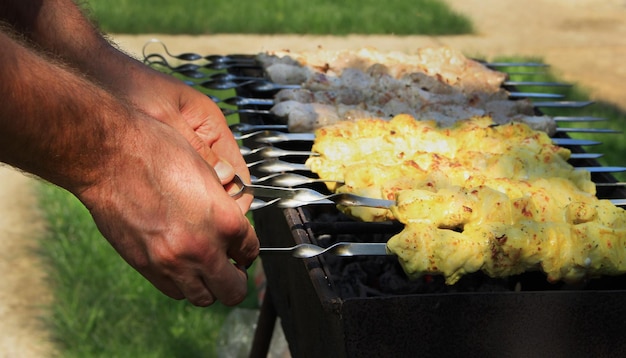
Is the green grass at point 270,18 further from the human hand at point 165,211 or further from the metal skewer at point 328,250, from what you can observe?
the human hand at point 165,211

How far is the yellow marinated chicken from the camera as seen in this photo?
85.6 inches

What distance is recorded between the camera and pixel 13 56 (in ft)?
5.52

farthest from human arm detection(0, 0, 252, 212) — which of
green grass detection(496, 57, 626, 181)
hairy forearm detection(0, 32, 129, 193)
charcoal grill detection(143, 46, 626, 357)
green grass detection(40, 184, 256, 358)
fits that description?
green grass detection(496, 57, 626, 181)

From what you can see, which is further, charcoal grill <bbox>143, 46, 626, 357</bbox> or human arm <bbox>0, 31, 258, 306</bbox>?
charcoal grill <bbox>143, 46, 626, 357</bbox>

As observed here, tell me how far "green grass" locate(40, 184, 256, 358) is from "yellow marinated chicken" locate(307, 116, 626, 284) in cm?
181

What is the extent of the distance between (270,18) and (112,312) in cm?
504

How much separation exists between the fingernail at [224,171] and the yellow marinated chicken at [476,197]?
14.7 inches

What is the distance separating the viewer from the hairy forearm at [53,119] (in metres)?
1.67

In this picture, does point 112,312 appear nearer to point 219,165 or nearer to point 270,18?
point 219,165

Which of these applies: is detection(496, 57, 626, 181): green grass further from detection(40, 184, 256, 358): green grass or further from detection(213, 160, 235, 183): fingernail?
detection(213, 160, 235, 183): fingernail

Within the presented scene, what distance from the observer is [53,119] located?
1.72 meters

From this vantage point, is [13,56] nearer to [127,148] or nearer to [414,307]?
[127,148]

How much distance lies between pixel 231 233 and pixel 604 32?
819cm

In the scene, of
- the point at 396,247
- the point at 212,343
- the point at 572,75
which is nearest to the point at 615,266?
the point at 396,247
